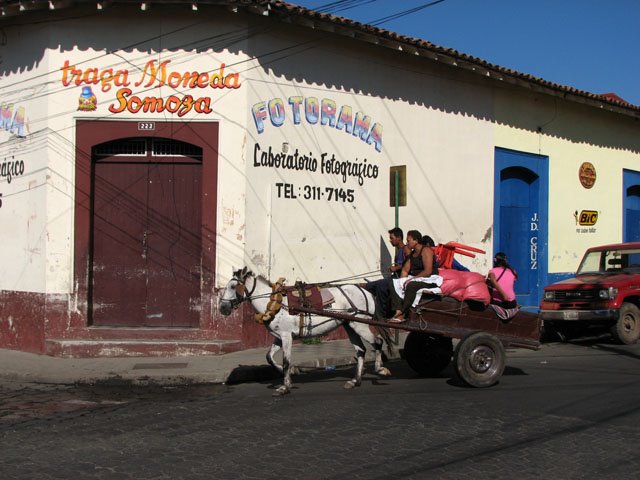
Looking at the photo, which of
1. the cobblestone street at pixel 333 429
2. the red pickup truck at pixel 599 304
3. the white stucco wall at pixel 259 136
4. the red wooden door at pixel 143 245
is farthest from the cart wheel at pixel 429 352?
the red pickup truck at pixel 599 304

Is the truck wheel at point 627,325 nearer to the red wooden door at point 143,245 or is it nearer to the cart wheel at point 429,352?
the cart wheel at point 429,352

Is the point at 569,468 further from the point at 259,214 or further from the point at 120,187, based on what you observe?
the point at 120,187

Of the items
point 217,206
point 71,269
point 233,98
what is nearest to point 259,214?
point 217,206

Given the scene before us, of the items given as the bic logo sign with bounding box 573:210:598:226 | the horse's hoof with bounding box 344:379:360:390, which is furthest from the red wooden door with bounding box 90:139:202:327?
the bic logo sign with bounding box 573:210:598:226

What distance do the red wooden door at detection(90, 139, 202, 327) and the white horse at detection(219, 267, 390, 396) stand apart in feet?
12.5

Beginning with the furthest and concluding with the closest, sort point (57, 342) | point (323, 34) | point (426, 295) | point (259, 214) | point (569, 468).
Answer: point (323, 34), point (259, 214), point (57, 342), point (426, 295), point (569, 468)

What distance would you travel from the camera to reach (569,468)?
572 cm

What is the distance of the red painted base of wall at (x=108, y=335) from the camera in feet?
38.5

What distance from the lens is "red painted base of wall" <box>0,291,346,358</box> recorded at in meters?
11.7

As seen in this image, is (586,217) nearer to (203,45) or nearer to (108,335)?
(203,45)

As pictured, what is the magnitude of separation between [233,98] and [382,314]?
5002 mm

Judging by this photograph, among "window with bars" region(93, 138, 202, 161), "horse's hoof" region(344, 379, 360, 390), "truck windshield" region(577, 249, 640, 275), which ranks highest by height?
"window with bars" region(93, 138, 202, 161)

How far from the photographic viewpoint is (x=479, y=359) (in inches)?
359

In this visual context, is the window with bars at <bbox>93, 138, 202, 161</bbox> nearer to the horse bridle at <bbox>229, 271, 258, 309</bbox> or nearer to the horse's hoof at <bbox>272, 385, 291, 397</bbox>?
the horse bridle at <bbox>229, 271, 258, 309</bbox>
